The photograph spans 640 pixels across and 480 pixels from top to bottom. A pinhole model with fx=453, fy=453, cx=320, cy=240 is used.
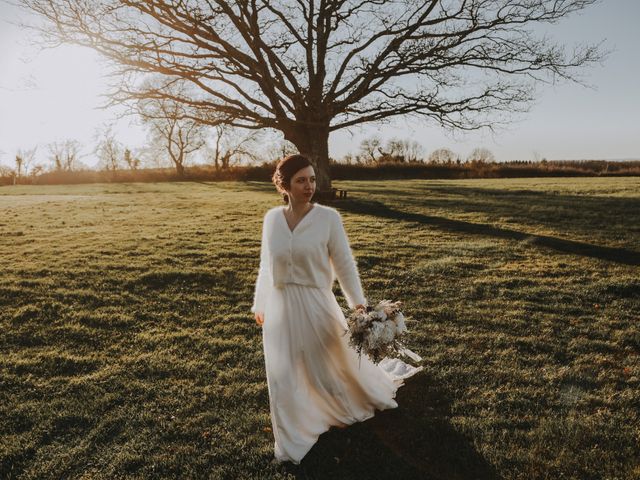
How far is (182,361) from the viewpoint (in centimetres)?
620

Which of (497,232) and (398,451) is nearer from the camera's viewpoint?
(398,451)

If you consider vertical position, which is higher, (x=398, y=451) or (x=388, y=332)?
(x=388, y=332)

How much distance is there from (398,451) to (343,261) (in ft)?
6.02

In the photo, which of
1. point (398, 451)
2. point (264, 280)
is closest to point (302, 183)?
point (264, 280)

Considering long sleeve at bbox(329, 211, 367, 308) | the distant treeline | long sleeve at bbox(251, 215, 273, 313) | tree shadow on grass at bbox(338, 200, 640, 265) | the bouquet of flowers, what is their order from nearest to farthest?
the bouquet of flowers → long sleeve at bbox(329, 211, 367, 308) → long sleeve at bbox(251, 215, 273, 313) → tree shadow on grass at bbox(338, 200, 640, 265) → the distant treeline

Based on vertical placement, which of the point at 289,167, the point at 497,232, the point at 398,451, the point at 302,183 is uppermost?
the point at 289,167

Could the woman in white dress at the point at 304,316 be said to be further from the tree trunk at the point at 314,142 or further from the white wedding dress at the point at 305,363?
the tree trunk at the point at 314,142

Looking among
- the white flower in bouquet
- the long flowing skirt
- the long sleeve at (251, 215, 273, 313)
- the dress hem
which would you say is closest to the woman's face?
the long sleeve at (251, 215, 273, 313)

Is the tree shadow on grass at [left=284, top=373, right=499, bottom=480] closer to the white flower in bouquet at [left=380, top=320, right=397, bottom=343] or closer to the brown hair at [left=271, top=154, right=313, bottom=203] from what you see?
the white flower in bouquet at [left=380, top=320, right=397, bottom=343]

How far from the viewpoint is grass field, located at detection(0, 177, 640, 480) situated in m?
4.16

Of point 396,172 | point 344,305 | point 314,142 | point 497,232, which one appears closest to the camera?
point 344,305

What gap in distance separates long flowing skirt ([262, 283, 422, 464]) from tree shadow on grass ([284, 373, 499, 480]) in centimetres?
14

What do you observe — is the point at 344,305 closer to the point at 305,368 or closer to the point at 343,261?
the point at 305,368

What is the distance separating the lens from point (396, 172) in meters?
52.2
